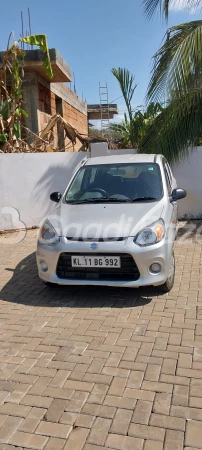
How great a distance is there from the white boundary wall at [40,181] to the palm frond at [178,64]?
218 cm

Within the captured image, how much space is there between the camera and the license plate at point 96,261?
4113 millimetres

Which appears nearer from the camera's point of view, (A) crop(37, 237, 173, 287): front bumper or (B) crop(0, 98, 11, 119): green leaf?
(A) crop(37, 237, 173, 287): front bumper

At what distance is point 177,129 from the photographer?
7.97 meters

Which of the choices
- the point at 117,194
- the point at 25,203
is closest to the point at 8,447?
the point at 117,194

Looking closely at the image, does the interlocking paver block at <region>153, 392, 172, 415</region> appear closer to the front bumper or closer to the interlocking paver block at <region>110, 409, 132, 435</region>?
the interlocking paver block at <region>110, 409, 132, 435</region>

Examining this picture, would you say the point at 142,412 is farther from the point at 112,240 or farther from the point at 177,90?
the point at 177,90

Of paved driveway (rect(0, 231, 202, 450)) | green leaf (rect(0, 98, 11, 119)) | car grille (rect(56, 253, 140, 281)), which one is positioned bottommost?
Answer: paved driveway (rect(0, 231, 202, 450))

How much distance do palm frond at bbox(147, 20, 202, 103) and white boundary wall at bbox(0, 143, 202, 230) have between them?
218cm

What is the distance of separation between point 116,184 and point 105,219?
101 centimetres

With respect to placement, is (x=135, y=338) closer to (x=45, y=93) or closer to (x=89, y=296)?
(x=89, y=296)

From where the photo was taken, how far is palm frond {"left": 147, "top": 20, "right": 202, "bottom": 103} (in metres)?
6.43

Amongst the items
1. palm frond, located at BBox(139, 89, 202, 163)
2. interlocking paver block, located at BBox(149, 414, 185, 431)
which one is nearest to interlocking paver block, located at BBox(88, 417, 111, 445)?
interlocking paver block, located at BBox(149, 414, 185, 431)

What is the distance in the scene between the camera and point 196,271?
5359 millimetres

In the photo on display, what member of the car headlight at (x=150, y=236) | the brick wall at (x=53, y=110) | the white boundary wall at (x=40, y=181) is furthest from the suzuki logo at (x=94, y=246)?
A: the brick wall at (x=53, y=110)
